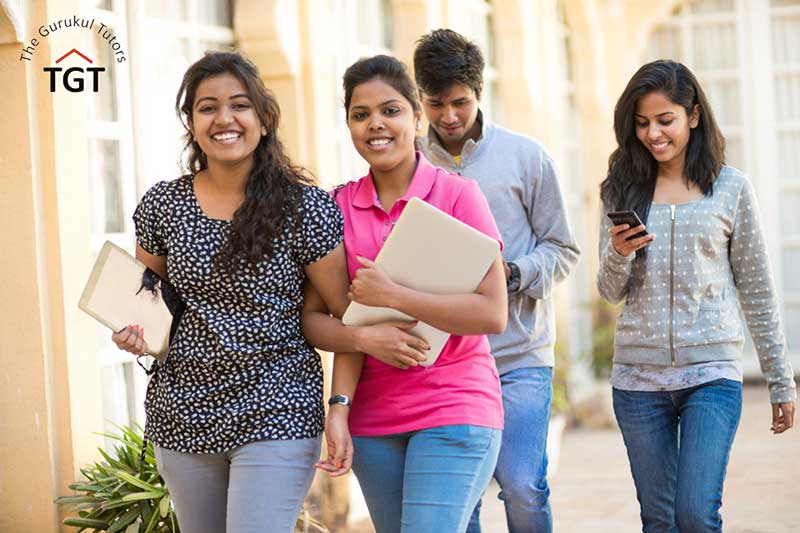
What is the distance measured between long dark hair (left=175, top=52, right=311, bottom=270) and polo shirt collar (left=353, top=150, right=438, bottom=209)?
0.14 m

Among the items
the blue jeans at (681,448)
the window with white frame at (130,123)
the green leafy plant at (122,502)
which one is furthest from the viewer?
the window with white frame at (130,123)

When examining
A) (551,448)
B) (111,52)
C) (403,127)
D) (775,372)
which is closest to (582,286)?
(551,448)

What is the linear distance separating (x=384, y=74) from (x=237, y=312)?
0.69 meters

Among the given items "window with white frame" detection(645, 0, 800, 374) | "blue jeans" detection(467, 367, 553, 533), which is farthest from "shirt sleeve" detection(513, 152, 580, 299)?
"window with white frame" detection(645, 0, 800, 374)

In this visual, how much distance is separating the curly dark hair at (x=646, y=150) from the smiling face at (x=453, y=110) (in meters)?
0.46

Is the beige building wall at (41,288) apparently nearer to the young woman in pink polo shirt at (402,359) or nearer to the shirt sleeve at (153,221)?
the shirt sleeve at (153,221)

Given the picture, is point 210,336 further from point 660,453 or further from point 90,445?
point 90,445

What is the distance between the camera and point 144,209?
3148mm

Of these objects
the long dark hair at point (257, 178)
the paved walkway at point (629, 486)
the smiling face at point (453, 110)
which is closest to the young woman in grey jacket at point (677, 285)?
the smiling face at point (453, 110)

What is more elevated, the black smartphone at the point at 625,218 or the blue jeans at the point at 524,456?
the black smartphone at the point at 625,218

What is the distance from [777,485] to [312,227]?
17.9 feet

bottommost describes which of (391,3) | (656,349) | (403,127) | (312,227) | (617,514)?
(617,514)

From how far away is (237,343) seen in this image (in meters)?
2.98

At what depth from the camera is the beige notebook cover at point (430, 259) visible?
117 inches
